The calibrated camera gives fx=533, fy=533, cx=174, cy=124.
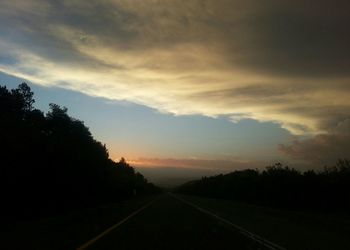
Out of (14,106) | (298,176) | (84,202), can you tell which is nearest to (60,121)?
(14,106)

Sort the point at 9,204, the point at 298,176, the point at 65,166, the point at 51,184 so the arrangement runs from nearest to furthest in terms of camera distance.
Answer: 1. the point at 9,204
2. the point at 51,184
3. the point at 65,166
4. the point at 298,176

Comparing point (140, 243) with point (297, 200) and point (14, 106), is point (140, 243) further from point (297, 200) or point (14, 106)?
point (14, 106)

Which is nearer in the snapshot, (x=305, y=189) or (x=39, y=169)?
(x=39, y=169)

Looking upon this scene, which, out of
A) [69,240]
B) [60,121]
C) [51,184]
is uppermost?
[60,121]

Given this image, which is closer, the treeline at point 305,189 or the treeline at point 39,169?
the treeline at point 39,169

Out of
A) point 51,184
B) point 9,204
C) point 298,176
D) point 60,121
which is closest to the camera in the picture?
point 9,204

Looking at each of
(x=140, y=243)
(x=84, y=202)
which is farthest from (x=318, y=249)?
(x=84, y=202)

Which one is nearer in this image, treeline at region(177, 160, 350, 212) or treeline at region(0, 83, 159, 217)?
treeline at region(0, 83, 159, 217)

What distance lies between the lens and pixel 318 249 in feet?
51.7

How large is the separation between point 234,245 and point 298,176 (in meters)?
57.7

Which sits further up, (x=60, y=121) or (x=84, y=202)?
(x=60, y=121)

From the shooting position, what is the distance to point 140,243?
15828 millimetres

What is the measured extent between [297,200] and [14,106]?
44124mm

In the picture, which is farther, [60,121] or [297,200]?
[60,121]
